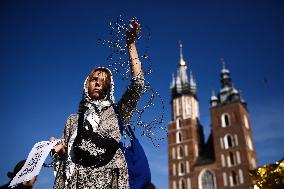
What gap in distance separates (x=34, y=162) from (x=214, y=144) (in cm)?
4537

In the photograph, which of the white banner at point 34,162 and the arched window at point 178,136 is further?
the arched window at point 178,136

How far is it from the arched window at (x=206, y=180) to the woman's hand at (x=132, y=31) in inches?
1708

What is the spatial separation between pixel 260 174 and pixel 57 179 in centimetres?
186

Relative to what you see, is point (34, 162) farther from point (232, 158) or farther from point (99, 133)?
point (232, 158)

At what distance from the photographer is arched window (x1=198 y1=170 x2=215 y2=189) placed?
4343cm

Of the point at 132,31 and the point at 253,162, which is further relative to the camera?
the point at 253,162

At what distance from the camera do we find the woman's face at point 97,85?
88.3 inches

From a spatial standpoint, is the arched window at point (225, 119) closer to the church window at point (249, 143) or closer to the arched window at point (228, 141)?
the arched window at point (228, 141)

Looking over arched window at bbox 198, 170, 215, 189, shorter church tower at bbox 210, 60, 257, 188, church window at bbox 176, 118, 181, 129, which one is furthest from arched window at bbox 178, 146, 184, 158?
shorter church tower at bbox 210, 60, 257, 188

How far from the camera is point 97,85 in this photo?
7.41 feet

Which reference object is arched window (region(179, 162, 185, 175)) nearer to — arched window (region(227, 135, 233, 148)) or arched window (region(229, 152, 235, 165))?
arched window (region(229, 152, 235, 165))

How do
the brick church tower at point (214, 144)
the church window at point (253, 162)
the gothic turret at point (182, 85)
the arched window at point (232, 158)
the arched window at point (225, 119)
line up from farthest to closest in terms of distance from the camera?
the gothic turret at point (182, 85), the arched window at point (225, 119), the church window at point (253, 162), the arched window at point (232, 158), the brick church tower at point (214, 144)

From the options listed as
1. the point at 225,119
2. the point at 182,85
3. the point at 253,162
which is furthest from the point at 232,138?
the point at 182,85

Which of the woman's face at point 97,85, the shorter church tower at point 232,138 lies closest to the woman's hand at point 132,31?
the woman's face at point 97,85
